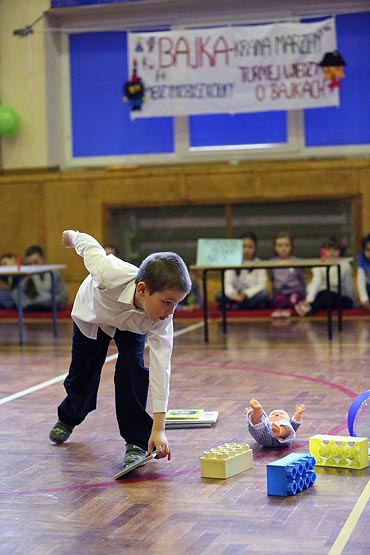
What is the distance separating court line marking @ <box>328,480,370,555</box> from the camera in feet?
10.4

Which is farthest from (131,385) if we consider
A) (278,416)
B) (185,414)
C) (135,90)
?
(135,90)

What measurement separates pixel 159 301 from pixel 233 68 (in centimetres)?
816

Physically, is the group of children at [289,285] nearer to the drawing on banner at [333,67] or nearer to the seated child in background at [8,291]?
the drawing on banner at [333,67]

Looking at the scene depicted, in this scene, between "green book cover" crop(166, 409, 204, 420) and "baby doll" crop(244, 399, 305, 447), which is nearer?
"baby doll" crop(244, 399, 305, 447)

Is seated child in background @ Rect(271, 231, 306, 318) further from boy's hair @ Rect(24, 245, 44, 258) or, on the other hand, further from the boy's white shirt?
the boy's white shirt

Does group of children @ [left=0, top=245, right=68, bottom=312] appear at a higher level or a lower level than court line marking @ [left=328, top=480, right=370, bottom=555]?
higher

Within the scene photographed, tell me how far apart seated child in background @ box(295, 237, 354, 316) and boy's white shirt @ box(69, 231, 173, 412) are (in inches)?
246

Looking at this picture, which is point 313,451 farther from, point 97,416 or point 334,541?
point 97,416

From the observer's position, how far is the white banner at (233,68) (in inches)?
446

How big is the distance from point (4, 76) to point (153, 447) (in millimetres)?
9138

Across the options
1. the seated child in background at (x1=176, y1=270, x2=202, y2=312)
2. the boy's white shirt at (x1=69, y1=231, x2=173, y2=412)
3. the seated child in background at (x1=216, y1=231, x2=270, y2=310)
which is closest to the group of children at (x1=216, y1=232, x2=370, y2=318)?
the seated child in background at (x1=216, y1=231, x2=270, y2=310)

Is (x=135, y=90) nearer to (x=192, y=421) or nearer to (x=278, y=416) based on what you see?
(x=192, y=421)

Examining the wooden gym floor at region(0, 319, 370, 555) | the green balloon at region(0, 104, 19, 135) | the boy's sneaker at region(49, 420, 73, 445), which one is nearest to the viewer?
the wooden gym floor at region(0, 319, 370, 555)

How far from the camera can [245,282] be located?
11.0 m
